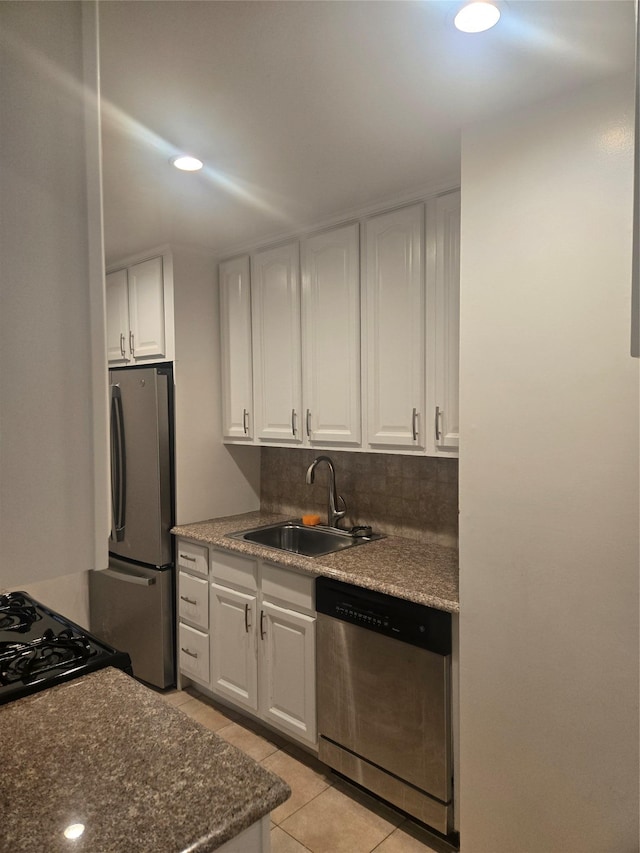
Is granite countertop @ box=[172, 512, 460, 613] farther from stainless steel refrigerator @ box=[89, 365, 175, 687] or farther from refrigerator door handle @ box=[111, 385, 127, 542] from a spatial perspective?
refrigerator door handle @ box=[111, 385, 127, 542]

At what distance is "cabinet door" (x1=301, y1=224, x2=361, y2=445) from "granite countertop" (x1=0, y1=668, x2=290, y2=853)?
1548mm

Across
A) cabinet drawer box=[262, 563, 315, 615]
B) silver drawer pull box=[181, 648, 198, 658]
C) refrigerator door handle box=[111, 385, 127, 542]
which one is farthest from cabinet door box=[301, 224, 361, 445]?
silver drawer pull box=[181, 648, 198, 658]

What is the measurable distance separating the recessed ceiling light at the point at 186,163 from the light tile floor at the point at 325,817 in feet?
8.05

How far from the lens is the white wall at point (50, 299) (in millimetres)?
605

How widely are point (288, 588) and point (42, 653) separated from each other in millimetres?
1096

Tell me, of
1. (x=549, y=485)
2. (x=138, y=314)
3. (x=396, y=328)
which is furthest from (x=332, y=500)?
(x=138, y=314)

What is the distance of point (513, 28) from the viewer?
1.29 metres

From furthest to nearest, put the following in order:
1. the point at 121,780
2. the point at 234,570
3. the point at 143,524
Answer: the point at 143,524, the point at 234,570, the point at 121,780

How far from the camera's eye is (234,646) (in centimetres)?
273

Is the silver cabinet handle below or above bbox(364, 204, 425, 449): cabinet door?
below

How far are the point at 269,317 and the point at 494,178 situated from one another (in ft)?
A: 4.82

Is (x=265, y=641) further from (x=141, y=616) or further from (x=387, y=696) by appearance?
(x=141, y=616)

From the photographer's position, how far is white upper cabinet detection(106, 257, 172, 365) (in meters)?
3.08

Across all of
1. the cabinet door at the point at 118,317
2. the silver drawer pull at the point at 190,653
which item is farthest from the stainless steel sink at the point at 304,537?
the cabinet door at the point at 118,317
